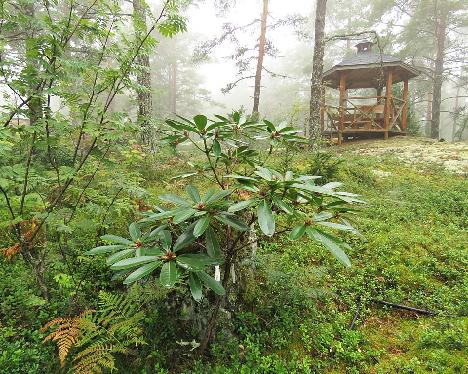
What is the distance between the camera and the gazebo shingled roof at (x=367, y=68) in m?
13.4

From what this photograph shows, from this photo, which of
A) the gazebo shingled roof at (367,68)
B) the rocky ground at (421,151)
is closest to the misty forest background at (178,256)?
the rocky ground at (421,151)

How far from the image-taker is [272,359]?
2.83 meters

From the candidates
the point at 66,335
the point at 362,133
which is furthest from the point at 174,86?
the point at 66,335

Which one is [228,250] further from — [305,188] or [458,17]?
[458,17]

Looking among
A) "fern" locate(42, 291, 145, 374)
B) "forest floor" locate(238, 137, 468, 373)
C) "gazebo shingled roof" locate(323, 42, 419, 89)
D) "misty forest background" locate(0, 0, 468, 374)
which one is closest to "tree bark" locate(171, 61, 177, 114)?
"gazebo shingled roof" locate(323, 42, 419, 89)

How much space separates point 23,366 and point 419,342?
3565 mm

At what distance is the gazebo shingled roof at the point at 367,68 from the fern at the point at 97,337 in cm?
1252

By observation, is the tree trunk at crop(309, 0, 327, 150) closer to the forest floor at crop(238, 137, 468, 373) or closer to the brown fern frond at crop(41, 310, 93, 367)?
the forest floor at crop(238, 137, 468, 373)

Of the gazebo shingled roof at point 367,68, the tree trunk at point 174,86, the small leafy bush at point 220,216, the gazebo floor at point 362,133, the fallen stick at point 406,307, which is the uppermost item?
the tree trunk at point 174,86

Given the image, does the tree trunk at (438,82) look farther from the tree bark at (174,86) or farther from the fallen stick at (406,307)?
the tree bark at (174,86)

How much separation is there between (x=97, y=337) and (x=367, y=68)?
14.5m

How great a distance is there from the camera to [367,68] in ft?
44.8

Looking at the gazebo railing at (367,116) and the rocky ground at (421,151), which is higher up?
the gazebo railing at (367,116)

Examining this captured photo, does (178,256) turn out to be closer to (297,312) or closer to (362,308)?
(297,312)
